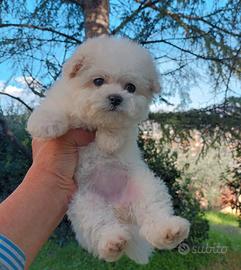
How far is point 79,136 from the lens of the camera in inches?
92.2

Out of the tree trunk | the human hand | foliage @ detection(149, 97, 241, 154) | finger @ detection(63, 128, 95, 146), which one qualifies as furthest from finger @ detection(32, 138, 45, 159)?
foliage @ detection(149, 97, 241, 154)

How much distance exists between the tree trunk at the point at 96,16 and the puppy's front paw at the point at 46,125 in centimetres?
290

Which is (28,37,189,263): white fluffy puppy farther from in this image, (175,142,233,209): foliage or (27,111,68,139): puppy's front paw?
(175,142,233,209): foliage

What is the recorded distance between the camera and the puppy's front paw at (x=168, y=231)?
73.0 inches

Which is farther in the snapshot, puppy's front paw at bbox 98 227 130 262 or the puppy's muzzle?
the puppy's muzzle

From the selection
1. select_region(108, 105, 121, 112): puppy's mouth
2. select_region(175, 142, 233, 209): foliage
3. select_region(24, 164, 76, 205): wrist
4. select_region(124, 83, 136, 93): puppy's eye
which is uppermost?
select_region(175, 142, 233, 209): foliage

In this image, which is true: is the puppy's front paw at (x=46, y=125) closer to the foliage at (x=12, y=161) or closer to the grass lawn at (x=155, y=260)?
the grass lawn at (x=155, y=260)

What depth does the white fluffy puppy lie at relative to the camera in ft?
6.94

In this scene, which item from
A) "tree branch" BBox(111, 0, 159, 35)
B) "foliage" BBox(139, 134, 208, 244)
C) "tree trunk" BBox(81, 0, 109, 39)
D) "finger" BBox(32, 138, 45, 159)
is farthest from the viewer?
"foliage" BBox(139, 134, 208, 244)

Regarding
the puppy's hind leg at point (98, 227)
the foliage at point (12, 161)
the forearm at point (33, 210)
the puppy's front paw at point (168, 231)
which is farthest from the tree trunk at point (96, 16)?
the puppy's front paw at point (168, 231)

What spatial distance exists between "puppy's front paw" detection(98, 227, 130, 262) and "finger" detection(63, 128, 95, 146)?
0.55m

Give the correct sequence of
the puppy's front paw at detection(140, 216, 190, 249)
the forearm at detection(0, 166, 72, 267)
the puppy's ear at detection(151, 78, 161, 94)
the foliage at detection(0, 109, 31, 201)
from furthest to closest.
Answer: the foliage at detection(0, 109, 31, 201), the puppy's ear at detection(151, 78, 161, 94), the forearm at detection(0, 166, 72, 267), the puppy's front paw at detection(140, 216, 190, 249)

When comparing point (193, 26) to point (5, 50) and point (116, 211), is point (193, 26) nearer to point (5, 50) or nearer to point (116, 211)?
point (5, 50)

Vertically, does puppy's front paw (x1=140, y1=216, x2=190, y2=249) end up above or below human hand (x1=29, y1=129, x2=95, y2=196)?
below
